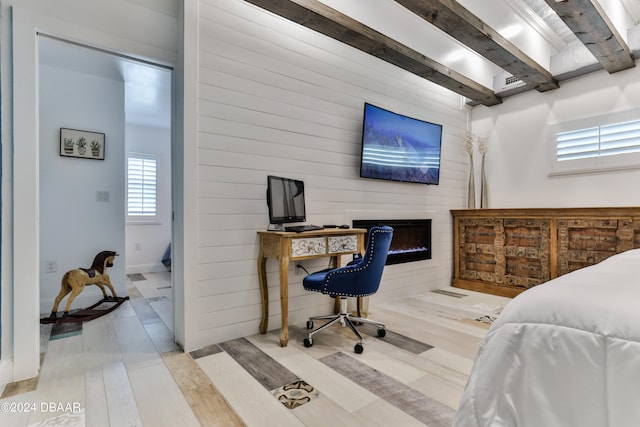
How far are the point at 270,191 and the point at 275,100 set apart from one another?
0.84 metres

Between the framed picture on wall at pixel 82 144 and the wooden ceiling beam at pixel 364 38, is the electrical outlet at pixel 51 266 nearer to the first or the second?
the framed picture on wall at pixel 82 144

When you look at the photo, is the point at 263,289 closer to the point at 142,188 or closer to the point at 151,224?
the point at 151,224

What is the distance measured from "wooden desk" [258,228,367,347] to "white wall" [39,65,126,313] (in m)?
2.22

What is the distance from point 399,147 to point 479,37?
123cm

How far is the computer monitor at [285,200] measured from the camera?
2.48 meters

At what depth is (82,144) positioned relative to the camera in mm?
3594

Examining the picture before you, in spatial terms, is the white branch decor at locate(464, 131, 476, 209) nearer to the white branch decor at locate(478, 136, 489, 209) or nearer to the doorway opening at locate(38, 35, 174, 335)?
the white branch decor at locate(478, 136, 489, 209)

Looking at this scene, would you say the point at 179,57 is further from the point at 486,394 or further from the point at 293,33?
the point at 486,394

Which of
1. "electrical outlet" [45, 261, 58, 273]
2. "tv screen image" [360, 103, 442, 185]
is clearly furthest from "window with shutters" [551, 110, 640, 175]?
"electrical outlet" [45, 261, 58, 273]

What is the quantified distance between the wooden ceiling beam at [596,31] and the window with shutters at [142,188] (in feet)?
19.0

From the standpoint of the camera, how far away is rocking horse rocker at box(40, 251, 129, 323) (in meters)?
3.02

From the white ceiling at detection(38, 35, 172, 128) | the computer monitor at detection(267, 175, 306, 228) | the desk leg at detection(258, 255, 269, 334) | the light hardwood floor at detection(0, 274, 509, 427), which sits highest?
the white ceiling at detection(38, 35, 172, 128)

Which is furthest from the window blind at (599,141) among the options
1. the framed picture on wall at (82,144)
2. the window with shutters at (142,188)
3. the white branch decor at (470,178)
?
the window with shutters at (142,188)

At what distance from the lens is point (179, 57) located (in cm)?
237
